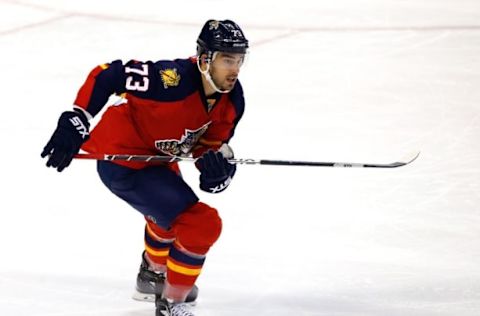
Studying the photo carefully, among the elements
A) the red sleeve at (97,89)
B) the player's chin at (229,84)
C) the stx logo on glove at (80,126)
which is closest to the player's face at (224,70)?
the player's chin at (229,84)

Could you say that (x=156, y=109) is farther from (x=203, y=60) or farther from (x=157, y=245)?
(x=157, y=245)

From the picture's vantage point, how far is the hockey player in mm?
3273

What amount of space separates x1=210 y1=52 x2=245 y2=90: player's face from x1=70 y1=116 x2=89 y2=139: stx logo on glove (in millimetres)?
385

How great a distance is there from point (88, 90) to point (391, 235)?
136 cm

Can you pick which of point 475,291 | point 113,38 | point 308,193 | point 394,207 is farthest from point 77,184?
point 113,38

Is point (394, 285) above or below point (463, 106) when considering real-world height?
below

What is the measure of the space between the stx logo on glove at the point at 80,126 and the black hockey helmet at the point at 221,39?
393 millimetres

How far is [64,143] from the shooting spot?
124 inches

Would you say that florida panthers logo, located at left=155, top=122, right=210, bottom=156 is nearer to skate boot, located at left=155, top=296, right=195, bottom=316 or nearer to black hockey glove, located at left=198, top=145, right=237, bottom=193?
black hockey glove, located at left=198, top=145, right=237, bottom=193

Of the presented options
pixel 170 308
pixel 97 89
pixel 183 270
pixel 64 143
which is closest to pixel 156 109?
pixel 97 89

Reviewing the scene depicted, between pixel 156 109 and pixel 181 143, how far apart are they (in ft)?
0.45

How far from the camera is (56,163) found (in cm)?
316

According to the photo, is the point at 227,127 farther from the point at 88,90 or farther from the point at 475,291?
the point at 475,291

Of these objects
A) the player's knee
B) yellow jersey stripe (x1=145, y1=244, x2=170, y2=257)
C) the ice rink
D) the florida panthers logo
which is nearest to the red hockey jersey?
the florida panthers logo
